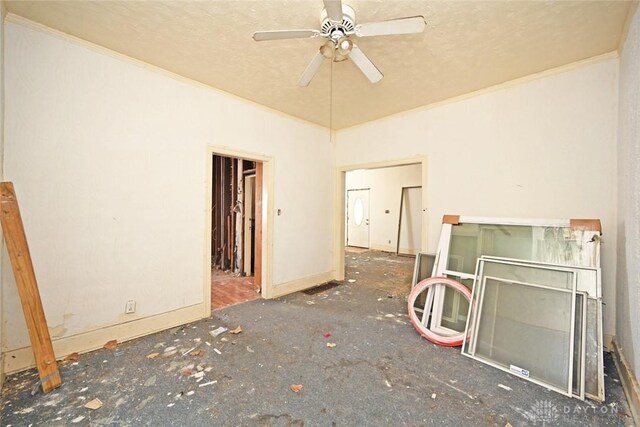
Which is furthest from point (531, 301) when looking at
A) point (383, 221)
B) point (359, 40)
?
point (383, 221)

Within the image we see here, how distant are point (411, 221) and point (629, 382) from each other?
5420 mm

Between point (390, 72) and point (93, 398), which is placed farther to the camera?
point (390, 72)

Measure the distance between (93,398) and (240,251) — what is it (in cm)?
303

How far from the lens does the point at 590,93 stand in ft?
7.61

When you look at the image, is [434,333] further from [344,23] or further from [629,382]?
[344,23]

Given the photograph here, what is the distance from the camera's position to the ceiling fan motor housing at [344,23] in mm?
1669

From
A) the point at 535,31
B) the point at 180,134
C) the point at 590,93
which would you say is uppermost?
the point at 535,31

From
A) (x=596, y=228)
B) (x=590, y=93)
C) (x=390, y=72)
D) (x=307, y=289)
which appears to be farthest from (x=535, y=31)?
(x=307, y=289)

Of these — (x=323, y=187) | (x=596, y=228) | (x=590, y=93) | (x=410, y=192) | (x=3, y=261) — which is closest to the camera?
(x=3, y=261)

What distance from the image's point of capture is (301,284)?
3943 millimetres

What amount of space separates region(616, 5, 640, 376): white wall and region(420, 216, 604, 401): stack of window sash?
165 millimetres

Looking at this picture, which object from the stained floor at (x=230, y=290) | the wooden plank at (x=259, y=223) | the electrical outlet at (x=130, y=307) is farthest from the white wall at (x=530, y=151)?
the electrical outlet at (x=130, y=307)

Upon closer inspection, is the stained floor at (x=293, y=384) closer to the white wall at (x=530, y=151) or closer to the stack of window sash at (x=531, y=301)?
the stack of window sash at (x=531, y=301)

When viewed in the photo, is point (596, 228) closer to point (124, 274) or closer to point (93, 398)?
point (93, 398)
